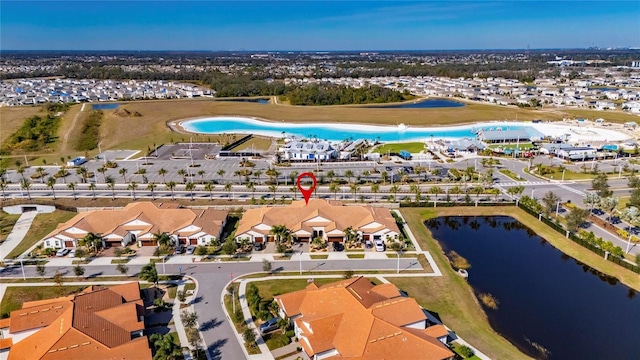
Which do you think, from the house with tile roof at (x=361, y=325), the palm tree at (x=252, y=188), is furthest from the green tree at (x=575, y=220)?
the palm tree at (x=252, y=188)

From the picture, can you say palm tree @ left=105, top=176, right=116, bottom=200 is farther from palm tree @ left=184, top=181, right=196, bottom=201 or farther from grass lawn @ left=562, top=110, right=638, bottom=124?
grass lawn @ left=562, top=110, right=638, bottom=124

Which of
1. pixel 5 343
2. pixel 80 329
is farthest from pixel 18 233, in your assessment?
pixel 80 329

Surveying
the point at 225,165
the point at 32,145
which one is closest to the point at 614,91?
the point at 225,165

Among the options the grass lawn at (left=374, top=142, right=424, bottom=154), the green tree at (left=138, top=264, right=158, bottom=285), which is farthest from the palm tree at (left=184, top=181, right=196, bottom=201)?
the grass lawn at (left=374, top=142, right=424, bottom=154)

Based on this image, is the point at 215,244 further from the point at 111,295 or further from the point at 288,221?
the point at 111,295

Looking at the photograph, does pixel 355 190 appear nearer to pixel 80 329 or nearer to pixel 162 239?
pixel 162 239
